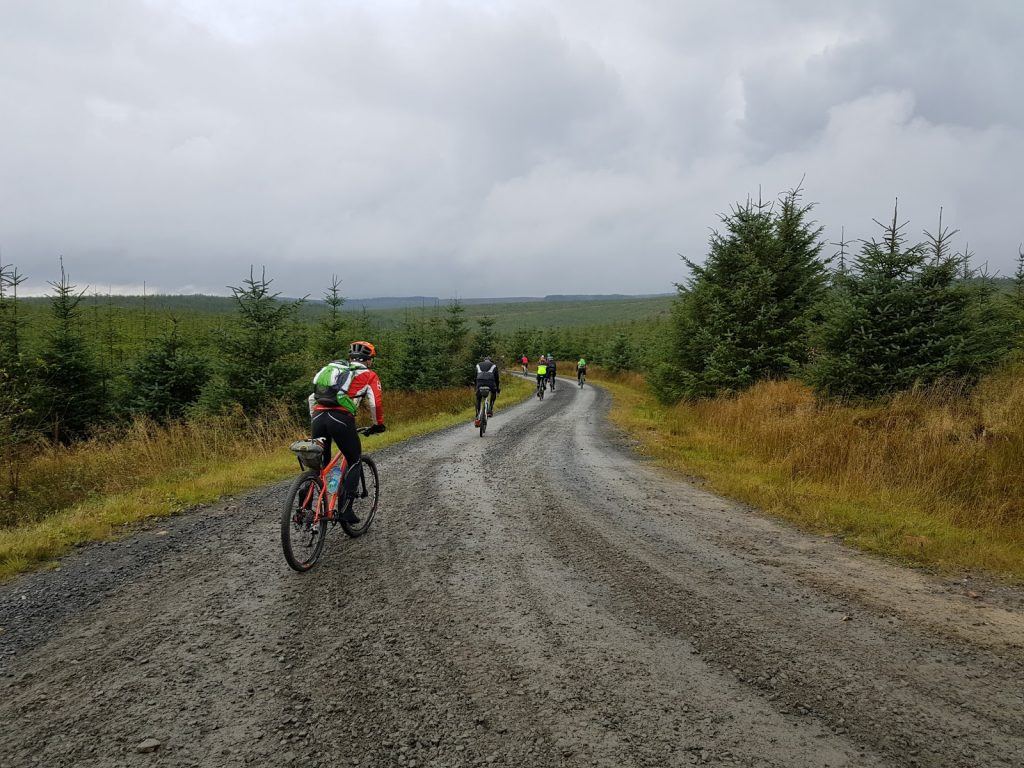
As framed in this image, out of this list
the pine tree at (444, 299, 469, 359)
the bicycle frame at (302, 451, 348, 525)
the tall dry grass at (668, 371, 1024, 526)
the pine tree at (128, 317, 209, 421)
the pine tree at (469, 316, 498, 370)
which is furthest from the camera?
the pine tree at (469, 316, 498, 370)

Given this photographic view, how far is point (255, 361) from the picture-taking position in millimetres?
13891

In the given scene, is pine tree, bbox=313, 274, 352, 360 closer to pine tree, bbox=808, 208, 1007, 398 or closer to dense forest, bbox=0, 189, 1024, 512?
dense forest, bbox=0, 189, 1024, 512

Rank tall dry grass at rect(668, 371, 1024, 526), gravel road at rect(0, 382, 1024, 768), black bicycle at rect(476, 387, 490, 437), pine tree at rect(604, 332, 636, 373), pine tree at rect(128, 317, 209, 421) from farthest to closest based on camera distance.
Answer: pine tree at rect(604, 332, 636, 373)
pine tree at rect(128, 317, 209, 421)
black bicycle at rect(476, 387, 490, 437)
tall dry grass at rect(668, 371, 1024, 526)
gravel road at rect(0, 382, 1024, 768)

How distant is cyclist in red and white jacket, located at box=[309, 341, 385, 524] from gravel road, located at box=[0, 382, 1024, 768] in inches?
38.3

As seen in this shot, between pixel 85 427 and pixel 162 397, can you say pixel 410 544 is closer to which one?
pixel 162 397

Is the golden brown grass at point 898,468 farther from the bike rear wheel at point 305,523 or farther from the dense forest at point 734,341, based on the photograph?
the bike rear wheel at point 305,523

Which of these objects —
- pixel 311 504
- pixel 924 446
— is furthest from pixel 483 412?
pixel 924 446

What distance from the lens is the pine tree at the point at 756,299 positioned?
14.6 metres

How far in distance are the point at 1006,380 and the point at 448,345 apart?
75.8ft

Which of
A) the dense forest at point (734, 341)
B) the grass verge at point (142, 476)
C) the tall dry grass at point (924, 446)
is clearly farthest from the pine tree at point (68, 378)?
the tall dry grass at point (924, 446)

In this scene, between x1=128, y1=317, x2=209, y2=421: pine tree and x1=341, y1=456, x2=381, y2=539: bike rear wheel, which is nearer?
x1=341, y1=456, x2=381, y2=539: bike rear wheel

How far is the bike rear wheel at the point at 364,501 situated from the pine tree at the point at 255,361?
8572mm

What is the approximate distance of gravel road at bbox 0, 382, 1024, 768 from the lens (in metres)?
2.46

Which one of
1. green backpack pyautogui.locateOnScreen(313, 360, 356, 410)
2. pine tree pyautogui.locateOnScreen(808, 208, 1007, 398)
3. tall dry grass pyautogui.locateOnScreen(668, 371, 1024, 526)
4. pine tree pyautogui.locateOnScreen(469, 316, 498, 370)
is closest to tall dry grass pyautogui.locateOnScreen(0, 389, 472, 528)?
green backpack pyautogui.locateOnScreen(313, 360, 356, 410)
